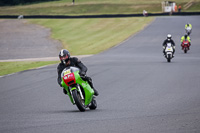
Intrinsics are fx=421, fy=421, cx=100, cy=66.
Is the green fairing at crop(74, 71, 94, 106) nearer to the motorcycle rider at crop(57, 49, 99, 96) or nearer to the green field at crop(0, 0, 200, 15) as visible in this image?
the motorcycle rider at crop(57, 49, 99, 96)

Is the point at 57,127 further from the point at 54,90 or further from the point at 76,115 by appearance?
the point at 54,90

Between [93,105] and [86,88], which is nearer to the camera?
[86,88]

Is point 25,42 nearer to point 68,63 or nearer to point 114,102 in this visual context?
point 114,102

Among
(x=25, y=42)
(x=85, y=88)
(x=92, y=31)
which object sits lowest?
(x=92, y=31)

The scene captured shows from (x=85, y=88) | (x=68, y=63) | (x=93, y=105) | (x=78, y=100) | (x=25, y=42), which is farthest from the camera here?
(x=25, y=42)

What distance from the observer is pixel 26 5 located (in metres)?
90.3

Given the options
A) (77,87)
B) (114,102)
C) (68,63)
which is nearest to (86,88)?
(77,87)

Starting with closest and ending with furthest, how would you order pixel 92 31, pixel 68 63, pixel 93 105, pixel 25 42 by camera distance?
pixel 68 63 → pixel 93 105 → pixel 25 42 → pixel 92 31

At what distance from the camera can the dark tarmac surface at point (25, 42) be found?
32844mm

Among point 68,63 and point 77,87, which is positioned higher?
point 68,63

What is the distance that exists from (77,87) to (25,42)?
33.6 metres

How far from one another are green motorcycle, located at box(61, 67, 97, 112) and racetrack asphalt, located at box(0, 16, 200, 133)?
278mm

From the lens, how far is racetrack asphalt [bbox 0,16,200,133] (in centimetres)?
695

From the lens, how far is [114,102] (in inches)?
426
